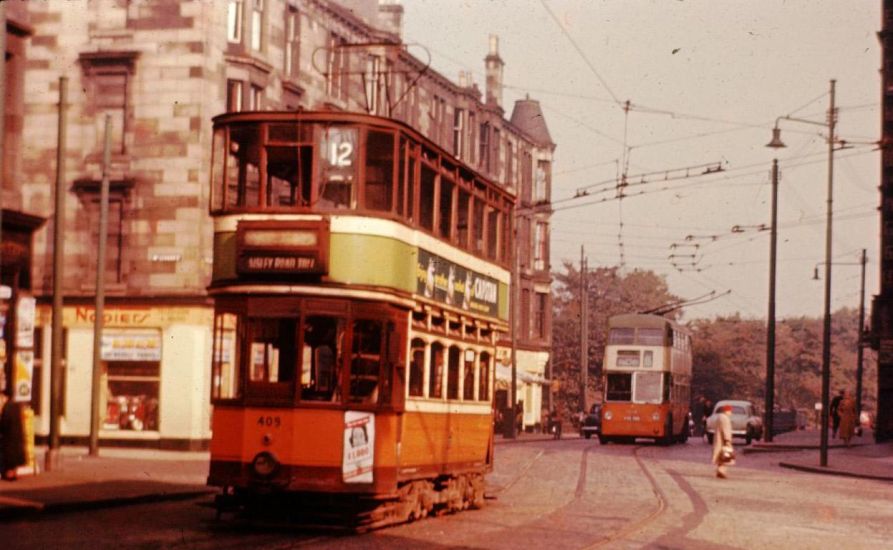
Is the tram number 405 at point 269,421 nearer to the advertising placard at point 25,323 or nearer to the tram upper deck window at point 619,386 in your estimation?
the advertising placard at point 25,323

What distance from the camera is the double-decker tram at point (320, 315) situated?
17344 millimetres

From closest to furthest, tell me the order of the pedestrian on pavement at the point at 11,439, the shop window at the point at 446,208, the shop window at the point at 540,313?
the shop window at the point at 446,208, the pedestrian on pavement at the point at 11,439, the shop window at the point at 540,313

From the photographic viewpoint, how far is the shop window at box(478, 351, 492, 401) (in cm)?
2222

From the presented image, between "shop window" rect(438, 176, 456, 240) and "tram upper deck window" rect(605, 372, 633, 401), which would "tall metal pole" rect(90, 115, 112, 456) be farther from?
"tram upper deck window" rect(605, 372, 633, 401)

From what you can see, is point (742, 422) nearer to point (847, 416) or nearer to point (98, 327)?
point (847, 416)

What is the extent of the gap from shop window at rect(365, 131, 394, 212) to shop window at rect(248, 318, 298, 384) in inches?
67.5

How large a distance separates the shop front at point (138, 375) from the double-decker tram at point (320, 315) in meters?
22.1

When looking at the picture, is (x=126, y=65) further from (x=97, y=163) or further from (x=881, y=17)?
(x=881, y=17)

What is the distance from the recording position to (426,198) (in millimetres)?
19281

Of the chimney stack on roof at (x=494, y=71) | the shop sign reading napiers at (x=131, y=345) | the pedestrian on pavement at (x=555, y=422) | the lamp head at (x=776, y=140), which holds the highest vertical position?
the chimney stack on roof at (x=494, y=71)

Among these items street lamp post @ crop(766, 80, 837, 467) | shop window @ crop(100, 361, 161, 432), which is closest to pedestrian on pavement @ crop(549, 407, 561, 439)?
street lamp post @ crop(766, 80, 837, 467)

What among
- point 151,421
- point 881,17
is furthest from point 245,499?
point 881,17

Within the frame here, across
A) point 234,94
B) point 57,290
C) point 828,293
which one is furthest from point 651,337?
point 57,290

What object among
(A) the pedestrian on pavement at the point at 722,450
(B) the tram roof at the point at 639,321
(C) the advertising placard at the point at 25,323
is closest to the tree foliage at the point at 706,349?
(B) the tram roof at the point at 639,321
